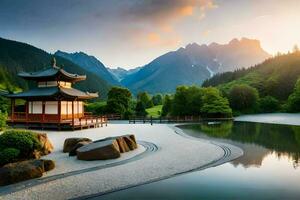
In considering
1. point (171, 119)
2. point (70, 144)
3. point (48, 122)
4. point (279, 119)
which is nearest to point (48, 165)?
point (70, 144)

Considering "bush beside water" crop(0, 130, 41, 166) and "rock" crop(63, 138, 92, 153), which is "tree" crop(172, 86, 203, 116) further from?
"bush beside water" crop(0, 130, 41, 166)

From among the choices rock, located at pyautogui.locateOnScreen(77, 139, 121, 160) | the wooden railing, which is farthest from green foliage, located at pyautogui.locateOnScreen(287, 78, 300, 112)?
rock, located at pyautogui.locateOnScreen(77, 139, 121, 160)

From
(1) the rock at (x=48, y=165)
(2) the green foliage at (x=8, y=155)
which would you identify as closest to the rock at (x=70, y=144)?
(2) the green foliage at (x=8, y=155)

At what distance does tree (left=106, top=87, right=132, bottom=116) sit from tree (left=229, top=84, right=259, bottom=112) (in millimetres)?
26548

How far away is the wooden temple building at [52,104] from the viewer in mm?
32000

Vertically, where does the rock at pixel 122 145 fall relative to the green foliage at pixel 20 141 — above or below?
below

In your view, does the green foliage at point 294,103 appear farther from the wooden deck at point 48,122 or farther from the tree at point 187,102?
the wooden deck at point 48,122

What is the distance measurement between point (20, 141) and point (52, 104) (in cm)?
1923

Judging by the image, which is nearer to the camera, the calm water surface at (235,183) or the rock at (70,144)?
the calm water surface at (235,183)

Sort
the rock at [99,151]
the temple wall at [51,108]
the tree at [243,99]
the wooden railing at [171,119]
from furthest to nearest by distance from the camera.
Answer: the tree at [243,99]
the wooden railing at [171,119]
the temple wall at [51,108]
the rock at [99,151]

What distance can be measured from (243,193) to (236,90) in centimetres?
6189

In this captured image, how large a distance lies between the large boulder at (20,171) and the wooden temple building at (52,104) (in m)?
19.1

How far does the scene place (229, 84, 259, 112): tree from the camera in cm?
6988

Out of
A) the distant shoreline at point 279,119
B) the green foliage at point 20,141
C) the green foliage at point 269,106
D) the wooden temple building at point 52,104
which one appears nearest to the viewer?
the green foliage at point 20,141
